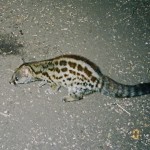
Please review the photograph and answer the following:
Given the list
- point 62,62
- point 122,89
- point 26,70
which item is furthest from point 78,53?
point 122,89

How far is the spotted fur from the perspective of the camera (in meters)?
6.04

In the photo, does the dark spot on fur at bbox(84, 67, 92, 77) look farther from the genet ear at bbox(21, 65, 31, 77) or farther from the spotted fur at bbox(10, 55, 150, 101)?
the genet ear at bbox(21, 65, 31, 77)

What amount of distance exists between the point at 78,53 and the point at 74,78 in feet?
4.45

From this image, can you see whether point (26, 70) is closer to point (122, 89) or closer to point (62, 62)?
point (62, 62)

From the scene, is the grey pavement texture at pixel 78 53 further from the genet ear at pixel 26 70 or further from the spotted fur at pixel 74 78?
the genet ear at pixel 26 70

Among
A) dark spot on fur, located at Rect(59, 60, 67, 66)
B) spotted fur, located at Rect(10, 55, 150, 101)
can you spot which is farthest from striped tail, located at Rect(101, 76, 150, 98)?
dark spot on fur, located at Rect(59, 60, 67, 66)

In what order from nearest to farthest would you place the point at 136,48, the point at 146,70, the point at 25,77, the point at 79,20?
the point at 25,77 < the point at 146,70 < the point at 136,48 < the point at 79,20

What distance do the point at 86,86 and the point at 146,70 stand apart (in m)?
1.66

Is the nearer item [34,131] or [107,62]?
[34,131]

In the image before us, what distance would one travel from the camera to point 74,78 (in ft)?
20.1

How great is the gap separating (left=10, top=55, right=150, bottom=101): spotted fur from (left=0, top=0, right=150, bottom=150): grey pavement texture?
9.1 inches

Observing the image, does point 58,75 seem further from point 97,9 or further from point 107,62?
point 97,9

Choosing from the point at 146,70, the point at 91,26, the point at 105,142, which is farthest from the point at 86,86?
the point at 91,26

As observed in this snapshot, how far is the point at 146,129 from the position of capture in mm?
6184
